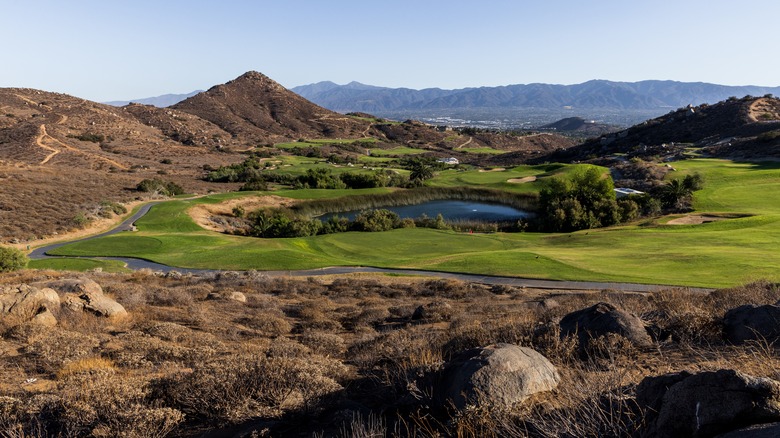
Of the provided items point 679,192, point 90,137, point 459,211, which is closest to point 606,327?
point 679,192

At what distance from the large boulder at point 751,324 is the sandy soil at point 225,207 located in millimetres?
40072

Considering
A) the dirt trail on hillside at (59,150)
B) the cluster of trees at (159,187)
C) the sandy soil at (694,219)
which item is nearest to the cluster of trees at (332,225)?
the cluster of trees at (159,187)

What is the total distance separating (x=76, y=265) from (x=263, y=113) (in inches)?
4722

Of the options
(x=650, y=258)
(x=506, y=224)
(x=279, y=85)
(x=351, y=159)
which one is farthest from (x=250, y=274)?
(x=279, y=85)

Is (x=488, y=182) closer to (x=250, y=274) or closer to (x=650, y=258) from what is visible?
(x=650, y=258)

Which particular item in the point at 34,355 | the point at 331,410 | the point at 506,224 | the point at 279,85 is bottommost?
the point at 506,224

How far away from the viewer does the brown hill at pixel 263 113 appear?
126 m

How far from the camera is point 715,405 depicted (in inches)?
140

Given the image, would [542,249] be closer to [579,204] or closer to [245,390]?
[579,204]

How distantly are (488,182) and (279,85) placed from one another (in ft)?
394

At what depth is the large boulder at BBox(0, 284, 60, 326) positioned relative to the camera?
36.1 feet

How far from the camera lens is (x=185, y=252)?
3123 centimetres

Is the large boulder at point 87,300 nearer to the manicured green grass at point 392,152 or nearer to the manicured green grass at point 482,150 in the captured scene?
the manicured green grass at point 392,152

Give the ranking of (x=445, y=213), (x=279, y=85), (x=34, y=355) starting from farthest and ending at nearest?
(x=279, y=85)
(x=445, y=213)
(x=34, y=355)
